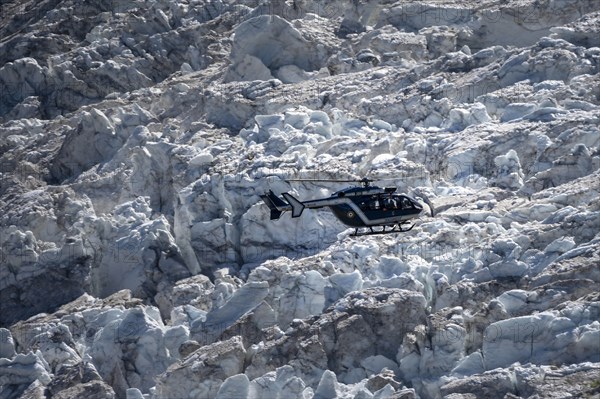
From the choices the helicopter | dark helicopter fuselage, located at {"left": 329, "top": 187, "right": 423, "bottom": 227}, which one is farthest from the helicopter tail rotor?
dark helicopter fuselage, located at {"left": 329, "top": 187, "right": 423, "bottom": 227}

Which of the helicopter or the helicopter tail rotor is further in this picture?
the helicopter tail rotor

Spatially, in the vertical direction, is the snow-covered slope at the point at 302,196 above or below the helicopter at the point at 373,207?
below

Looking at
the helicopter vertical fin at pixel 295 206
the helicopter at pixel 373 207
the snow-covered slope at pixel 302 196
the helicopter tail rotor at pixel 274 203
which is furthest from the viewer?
the helicopter vertical fin at pixel 295 206

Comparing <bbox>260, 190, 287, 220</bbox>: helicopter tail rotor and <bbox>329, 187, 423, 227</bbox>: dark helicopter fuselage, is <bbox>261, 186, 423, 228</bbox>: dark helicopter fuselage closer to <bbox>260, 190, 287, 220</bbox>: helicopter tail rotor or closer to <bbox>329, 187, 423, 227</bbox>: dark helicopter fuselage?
<bbox>329, 187, 423, 227</bbox>: dark helicopter fuselage

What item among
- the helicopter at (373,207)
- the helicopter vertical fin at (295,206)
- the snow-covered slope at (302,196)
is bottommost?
the snow-covered slope at (302,196)

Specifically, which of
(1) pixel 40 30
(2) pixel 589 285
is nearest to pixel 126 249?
(2) pixel 589 285

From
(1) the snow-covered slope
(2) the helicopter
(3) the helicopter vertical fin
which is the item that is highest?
(2) the helicopter

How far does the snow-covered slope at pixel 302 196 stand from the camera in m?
56.3

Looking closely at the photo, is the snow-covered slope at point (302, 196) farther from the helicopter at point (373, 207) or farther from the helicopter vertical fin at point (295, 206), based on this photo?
the helicopter vertical fin at point (295, 206)

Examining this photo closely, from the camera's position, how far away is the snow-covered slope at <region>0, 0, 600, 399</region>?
56.3 meters

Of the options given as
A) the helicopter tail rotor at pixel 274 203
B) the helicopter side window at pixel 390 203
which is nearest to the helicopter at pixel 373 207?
the helicopter side window at pixel 390 203

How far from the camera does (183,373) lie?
186ft

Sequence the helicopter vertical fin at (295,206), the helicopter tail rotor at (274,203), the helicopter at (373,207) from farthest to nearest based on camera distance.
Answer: the helicopter vertical fin at (295,206) → the helicopter tail rotor at (274,203) → the helicopter at (373,207)

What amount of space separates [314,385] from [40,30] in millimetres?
37384
